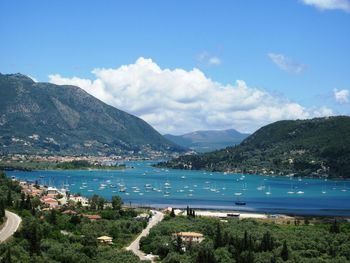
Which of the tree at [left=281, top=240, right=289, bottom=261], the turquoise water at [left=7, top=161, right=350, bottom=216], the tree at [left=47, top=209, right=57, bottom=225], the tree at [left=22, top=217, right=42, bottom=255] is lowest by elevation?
the tree at [left=281, top=240, right=289, bottom=261]

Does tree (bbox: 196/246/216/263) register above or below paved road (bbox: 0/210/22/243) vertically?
below

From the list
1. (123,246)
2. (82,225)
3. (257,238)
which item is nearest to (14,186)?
(82,225)

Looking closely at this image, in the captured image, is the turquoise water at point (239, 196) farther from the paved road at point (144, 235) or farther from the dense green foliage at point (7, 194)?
the dense green foliage at point (7, 194)

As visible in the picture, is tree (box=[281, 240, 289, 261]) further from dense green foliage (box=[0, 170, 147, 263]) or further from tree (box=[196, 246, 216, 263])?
dense green foliage (box=[0, 170, 147, 263])

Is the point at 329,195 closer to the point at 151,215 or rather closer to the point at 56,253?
the point at 151,215

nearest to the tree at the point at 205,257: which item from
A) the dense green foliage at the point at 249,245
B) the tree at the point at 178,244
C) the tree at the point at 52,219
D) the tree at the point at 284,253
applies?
the dense green foliage at the point at 249,245

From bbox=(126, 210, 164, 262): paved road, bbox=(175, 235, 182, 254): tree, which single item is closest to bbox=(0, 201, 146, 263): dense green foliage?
bbox=(126, 210, 164, 262): paved road

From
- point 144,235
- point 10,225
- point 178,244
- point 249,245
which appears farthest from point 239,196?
point 10,225

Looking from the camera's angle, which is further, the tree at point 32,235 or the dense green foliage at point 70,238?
the tree at point 32,235
